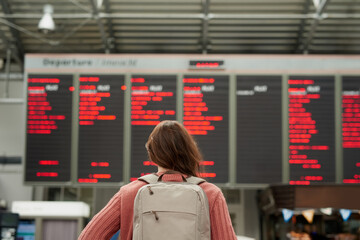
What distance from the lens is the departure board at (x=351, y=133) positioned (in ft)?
29.2

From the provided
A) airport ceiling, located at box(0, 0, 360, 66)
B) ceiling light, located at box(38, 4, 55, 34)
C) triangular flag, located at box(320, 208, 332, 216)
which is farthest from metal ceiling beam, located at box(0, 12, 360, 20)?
triangular flag, located at box(320, 208, 332, 216)

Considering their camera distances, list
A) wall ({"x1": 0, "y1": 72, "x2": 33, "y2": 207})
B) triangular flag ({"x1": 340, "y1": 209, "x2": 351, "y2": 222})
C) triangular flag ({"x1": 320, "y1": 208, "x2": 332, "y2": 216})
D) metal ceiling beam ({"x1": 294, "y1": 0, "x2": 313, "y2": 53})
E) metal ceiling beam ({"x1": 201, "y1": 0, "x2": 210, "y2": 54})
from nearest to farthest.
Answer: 1. triangular flag ({"x1": 320, "y1": 208, "x2": 332, "y2": 216})
2. triangular flag ({"x1": 340, "y1": 209, "x2": 351, "y2": 222})
3. metal ceiling beam ({"x1": 201, "y1": 0, "x2": 210, "y2": 54})
4. metal ceiling beam ({"x1": 294, "y1": 0, "x2": 313, "y2": 53})
5. wall ({"x1": 0, "y1": 72, "x2": 33, "y2": 207})

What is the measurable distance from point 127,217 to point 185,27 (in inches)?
331

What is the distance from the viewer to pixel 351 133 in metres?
8.95

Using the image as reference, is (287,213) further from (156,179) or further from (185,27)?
(156,179)

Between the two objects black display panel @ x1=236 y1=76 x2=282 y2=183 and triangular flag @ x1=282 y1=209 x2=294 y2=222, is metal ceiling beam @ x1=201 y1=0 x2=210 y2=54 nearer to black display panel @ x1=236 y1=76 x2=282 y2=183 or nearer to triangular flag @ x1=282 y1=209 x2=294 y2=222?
black display panel @ x1=236 y1=76 x2=282 y2=183

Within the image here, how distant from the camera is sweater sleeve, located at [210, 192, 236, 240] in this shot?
1939 millimetres

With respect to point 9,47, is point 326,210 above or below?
below

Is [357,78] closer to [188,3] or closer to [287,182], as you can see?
[287,182]

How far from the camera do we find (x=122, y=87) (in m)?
9.10

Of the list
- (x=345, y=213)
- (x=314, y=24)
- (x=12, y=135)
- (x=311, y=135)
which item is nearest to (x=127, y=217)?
(x=311, y=135)

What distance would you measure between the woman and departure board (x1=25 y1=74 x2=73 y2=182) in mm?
7043

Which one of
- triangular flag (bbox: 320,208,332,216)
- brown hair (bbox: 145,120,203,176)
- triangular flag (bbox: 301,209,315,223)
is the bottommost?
triangular flag (bbox: 301,209,315,223)

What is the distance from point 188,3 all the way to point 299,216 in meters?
3.86
